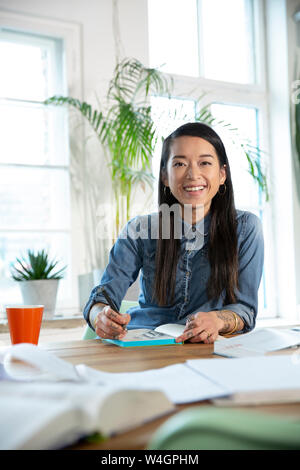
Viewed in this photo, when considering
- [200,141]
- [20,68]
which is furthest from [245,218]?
[20,68]

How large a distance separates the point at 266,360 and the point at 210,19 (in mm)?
3351

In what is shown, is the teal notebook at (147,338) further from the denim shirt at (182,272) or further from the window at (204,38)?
the window at (204,38)

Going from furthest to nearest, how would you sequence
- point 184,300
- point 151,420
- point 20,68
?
1. point 20,68
2. point 184,300
3. point 151,420

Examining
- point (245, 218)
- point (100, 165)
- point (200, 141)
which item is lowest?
point (245, 218)

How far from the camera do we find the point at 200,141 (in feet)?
5.16

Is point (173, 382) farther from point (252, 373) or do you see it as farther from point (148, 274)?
point (148, 274)

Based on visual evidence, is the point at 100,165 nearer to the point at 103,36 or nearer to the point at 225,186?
the point at 103,36

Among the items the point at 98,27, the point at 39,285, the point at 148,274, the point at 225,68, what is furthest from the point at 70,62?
the point at 148,274

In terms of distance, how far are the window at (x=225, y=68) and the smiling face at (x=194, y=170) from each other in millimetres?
1629

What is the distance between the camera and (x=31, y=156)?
2.86 m

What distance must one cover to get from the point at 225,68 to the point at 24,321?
3.05m

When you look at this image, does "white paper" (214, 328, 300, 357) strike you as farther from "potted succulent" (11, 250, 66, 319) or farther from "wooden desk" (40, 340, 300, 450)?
"potted succulent" (11, 250, 66, 319)

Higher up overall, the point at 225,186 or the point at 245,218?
the point at 225,186

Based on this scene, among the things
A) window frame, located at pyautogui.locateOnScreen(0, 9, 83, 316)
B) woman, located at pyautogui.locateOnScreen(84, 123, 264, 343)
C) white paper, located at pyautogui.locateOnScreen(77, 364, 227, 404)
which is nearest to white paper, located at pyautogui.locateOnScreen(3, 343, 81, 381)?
white paper, located at pyautogui.locateOnScreen(77, 364, 227, 404)
